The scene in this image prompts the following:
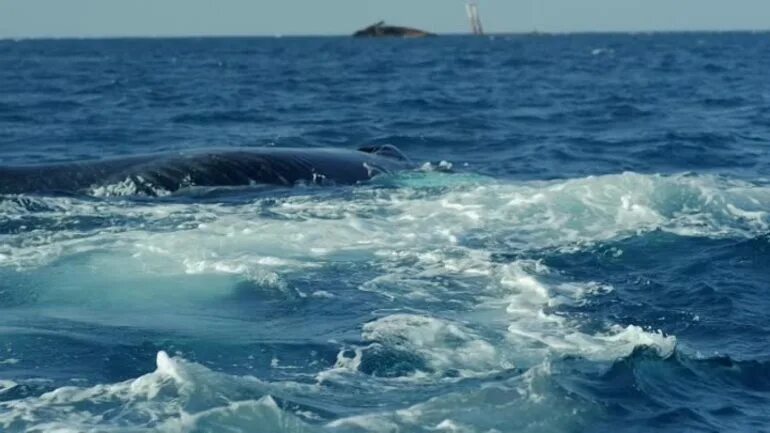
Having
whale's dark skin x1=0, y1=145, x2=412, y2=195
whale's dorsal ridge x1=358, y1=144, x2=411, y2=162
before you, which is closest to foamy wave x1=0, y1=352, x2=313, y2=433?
whale's dark skin x1=0, y1=145, x2=412, y2=195

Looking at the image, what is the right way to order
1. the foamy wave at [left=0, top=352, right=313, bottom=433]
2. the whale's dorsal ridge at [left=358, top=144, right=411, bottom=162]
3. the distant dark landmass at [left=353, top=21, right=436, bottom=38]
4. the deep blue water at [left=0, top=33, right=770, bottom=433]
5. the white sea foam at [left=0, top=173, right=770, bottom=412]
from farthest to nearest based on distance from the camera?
1. the distant dark landmass at [left=353, top=21, right=436, bottom=38]
2. the whale's dorsal ridge at [left=358, top=144, right=411, bottom=162]
3. the white sea foam at [left=0, top=173, right=770, bottom=412]
4. the deep blue water at [left=0, top=33, right=770, bottom=433]
5. the foamy wave at [left=0, top=352, right=313, bottom=433]

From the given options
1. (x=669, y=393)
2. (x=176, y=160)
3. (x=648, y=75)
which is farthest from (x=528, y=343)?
(x=648, y=75)

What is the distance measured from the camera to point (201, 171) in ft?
68.0

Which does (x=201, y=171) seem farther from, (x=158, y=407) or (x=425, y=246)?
(x=158, y=407)

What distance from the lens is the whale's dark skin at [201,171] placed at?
19769 millimetres

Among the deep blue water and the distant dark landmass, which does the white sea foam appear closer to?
the deep blue water

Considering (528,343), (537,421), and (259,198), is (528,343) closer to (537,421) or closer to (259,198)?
(537,421)

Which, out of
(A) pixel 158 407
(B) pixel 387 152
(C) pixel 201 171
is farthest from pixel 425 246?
(B) pixel 387 152

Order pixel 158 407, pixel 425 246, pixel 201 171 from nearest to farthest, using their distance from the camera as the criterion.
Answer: pixel 158 407 < pixel 425 246 < pixel 201 171

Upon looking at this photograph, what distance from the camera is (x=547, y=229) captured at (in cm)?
1722

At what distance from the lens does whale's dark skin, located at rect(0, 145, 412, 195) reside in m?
19.8

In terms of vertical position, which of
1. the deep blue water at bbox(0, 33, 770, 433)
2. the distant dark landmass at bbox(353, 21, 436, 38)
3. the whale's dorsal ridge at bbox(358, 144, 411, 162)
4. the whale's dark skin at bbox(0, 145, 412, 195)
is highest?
the distant dark landmass at bbox(353, 21, 436, 38)

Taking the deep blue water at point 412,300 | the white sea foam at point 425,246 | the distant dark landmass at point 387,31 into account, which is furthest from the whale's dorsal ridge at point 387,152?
the distant dark landmass at point 387,31

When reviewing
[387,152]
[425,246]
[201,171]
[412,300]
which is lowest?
[412,300]
